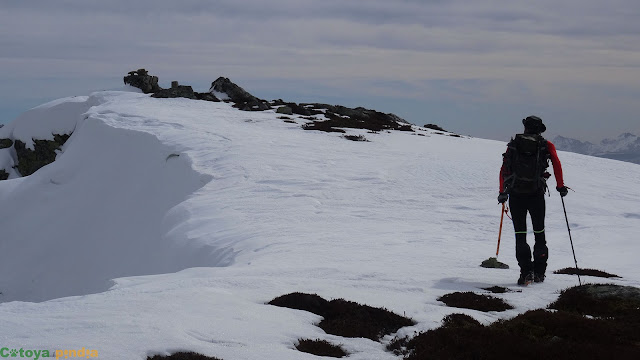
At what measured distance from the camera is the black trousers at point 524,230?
1134cm

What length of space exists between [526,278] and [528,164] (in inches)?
88.4

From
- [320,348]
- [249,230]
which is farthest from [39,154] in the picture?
[320,348]

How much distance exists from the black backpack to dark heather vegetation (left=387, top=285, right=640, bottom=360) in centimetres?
288

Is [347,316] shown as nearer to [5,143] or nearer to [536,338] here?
[536,338]

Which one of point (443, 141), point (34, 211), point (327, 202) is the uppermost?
point (443, 141)

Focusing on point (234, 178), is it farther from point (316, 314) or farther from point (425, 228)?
point (316, 314)

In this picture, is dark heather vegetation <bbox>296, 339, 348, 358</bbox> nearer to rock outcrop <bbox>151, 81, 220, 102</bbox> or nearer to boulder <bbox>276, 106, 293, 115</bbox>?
boulder <bbox>276, 106, 293, 115</bbox>

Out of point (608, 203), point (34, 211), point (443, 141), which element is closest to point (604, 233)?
point (608, 203)

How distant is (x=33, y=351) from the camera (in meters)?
6.18

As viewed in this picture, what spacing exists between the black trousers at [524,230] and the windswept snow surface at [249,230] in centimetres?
51

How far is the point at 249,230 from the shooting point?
16.6m

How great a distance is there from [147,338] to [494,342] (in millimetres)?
4156

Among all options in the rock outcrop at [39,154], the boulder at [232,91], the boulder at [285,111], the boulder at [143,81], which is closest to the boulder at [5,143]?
the rock outcrop at [39,154]

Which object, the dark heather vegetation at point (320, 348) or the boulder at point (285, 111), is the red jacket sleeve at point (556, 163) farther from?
the boulder at point (285, 111)
